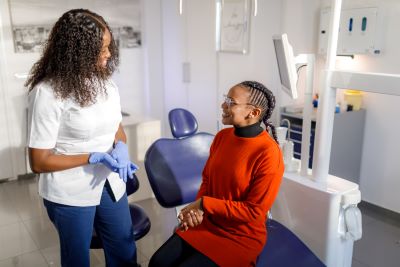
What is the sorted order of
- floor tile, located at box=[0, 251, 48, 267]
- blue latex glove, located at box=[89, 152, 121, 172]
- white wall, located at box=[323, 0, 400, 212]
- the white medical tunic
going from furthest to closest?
white wall, located at box=[323, 0, 400, 212]
floor tile, located at box=[0, 251, 48, 267]
blue latex glove, located at box=[89, 152, 121, 172]
the white medical tunic

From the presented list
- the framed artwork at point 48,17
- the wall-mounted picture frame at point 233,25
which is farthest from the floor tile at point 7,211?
the wall-mounted picture frame at point 233,25

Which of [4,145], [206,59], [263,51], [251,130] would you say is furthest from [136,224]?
[4,145]

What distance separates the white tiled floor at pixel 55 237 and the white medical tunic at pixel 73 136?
3.32 ft

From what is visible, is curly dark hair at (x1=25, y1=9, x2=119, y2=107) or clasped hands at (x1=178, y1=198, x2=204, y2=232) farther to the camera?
clasped hands at (x1=178, y1=198, x2=204, y2=232)

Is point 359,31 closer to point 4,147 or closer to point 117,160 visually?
point 117,160

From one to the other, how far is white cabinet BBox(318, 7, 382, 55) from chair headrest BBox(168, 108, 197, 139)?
5.29ft

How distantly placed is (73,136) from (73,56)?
27 centimetres

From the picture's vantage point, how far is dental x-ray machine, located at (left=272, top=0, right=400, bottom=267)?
155 cm

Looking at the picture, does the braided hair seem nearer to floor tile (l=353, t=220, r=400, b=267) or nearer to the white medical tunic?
the white medical tunic

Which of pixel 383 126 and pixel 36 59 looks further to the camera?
pixel 36 59

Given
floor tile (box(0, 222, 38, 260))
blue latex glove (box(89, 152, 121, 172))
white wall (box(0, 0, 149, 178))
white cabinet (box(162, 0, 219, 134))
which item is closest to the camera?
blue latex glove (box(89, 152, 121, 172))

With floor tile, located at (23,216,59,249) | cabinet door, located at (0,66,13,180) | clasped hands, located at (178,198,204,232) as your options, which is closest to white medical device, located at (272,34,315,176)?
clasped hands, located at (178,198,204,232)

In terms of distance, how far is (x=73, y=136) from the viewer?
135cm

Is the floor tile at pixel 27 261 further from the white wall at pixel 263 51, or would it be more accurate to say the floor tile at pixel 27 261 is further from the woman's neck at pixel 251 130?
the white wall at pixel 263 51
